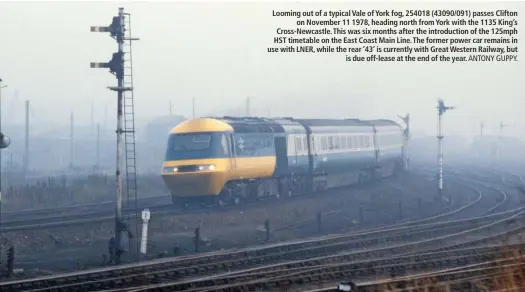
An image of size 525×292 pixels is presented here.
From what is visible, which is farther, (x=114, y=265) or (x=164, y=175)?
(x=164, y=175)

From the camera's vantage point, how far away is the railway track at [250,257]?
45.6 ft

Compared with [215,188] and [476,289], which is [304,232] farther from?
[476,289]

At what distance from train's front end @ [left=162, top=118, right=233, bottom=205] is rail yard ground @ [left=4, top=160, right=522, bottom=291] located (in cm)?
114

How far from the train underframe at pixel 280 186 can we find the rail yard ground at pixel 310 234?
704mm

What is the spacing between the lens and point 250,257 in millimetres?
17609

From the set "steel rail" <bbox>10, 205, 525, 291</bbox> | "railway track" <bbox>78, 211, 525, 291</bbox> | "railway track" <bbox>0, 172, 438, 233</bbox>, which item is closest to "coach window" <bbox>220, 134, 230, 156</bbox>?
"railway track" <bbox>0, 172, 438, 233</bbox>

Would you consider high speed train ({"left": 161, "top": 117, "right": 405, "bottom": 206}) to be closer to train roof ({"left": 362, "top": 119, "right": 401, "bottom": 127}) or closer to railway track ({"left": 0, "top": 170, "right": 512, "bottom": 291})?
train roof ({"left": 362, "top": 119, "right": 401, "bottom": 127})

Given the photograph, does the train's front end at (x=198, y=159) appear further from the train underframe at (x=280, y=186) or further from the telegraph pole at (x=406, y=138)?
the telegraph pole at (x=406, y=138)

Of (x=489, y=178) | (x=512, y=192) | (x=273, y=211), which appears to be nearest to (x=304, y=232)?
(x=273, y=211)

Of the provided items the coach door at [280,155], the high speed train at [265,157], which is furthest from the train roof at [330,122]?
the coach door at [280,155]

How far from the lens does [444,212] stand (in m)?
29.7

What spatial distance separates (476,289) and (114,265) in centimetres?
821

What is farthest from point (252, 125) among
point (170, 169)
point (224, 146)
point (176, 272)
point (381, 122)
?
point (381, 122)

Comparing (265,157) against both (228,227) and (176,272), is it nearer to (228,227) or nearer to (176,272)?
(228,227)
